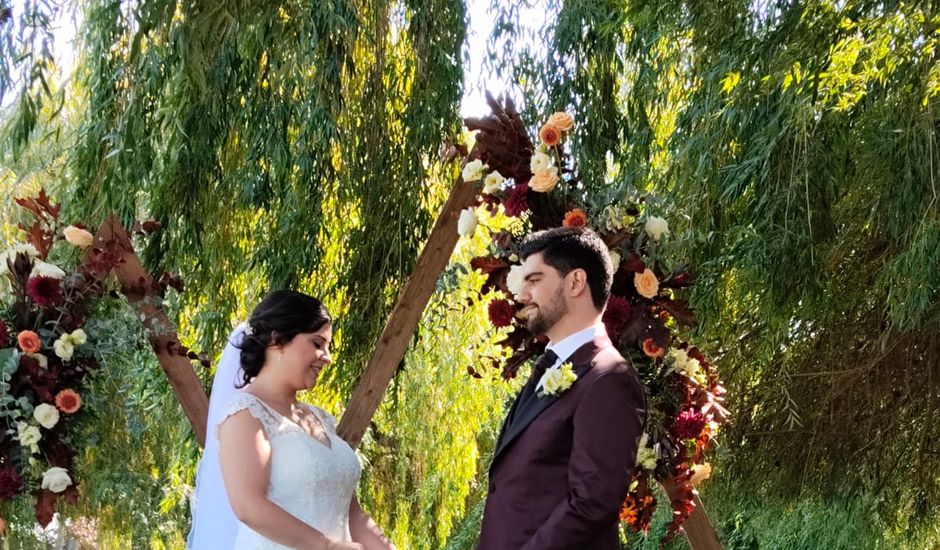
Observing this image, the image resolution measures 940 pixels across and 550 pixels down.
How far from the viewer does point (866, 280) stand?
5223mm

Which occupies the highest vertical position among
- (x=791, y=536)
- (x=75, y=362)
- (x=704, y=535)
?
(x=75, y=362)

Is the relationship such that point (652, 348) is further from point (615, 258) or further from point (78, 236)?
point (78, 236)

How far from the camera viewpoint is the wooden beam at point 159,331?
3.67 m

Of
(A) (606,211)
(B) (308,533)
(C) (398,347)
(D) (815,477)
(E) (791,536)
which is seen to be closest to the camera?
(B) (308,533)

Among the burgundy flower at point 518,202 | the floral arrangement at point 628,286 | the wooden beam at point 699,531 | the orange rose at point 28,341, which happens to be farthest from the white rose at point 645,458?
the orange rose at point 28,341

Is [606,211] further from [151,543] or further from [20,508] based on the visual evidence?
[151,543]

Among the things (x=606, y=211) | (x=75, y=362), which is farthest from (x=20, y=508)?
(x=606, y=211)

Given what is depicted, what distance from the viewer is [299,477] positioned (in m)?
2.86

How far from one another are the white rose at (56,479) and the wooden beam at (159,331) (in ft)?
1.35

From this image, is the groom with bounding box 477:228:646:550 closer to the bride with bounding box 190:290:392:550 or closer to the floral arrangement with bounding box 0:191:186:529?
the bride with bounding box 190:290:392:550

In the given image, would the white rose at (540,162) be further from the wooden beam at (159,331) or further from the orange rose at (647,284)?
the wooden beam at (159,331)

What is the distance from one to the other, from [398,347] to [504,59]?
1.19 meters

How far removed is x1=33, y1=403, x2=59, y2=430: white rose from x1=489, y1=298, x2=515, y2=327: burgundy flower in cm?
134

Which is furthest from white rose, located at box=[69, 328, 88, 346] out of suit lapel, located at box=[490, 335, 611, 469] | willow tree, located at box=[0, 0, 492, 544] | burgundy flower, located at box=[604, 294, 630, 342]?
suit lapel, located at box=[490, 335, 611, 469]
